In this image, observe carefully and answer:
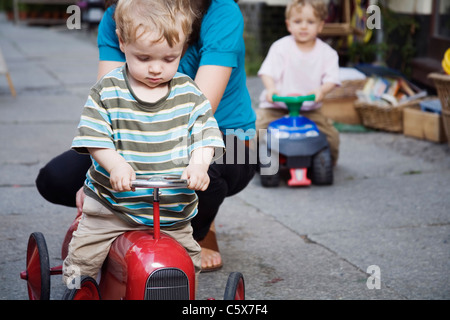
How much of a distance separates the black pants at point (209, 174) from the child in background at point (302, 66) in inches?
75.5

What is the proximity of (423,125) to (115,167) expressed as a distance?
423 centimetres

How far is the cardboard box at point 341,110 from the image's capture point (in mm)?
6402

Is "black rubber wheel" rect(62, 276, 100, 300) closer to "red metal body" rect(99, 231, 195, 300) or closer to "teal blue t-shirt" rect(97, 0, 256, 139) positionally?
"red metal body" rect(99, 231, 195, 300)

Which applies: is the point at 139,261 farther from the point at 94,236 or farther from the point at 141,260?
the point at 94,236

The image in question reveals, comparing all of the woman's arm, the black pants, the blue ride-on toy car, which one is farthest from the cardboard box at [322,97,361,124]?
the woman's arm

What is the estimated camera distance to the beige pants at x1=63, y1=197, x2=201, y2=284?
2.26 meters

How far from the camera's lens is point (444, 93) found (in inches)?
200

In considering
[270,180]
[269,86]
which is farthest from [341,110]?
[270,180]

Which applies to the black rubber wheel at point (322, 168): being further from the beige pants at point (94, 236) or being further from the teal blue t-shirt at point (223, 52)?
the beige pants at point (94, 236)

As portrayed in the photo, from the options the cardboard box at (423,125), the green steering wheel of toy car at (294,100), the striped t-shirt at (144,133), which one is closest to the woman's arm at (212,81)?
the striped t-shirt at (144,133)

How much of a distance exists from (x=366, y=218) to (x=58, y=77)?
6769mm
